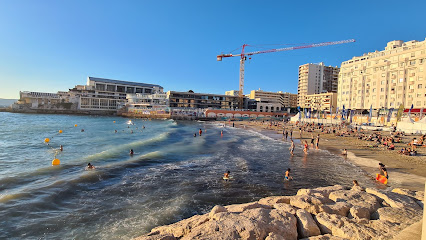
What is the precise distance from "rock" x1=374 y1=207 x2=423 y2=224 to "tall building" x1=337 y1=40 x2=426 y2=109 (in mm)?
68348

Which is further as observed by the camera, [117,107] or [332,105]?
[117,107]

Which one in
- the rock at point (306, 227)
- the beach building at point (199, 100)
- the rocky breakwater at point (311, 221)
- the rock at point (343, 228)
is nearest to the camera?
the rocky breakwater at point (311, 221)

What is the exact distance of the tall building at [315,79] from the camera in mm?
131375

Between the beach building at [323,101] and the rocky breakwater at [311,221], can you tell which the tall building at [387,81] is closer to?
the beach building at [323,101]

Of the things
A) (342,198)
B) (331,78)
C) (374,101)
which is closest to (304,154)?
(342,198)

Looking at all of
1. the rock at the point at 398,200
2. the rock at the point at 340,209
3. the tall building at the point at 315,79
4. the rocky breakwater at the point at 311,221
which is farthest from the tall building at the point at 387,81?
the rock at the point at 340,209

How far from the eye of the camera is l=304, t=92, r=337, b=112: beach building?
10788 centimetres

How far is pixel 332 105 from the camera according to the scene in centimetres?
10688

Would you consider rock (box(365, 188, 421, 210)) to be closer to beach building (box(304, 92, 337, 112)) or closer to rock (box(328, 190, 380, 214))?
rock (box(328, 190, 380, 214))

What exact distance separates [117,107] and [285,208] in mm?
131449

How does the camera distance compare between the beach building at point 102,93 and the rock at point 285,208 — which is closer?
the rock at point 285,208

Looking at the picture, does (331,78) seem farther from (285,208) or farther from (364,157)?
(285,208)

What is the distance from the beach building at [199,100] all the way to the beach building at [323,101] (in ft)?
133

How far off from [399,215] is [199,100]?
11887 centimetres
